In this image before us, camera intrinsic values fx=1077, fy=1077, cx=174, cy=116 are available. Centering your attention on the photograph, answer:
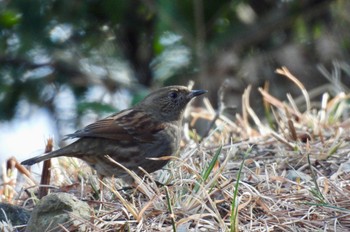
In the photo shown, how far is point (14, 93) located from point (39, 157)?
102 inches

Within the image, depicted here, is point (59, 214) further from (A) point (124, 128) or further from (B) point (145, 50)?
(B) point (145, 50)

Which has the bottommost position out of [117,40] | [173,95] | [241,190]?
[241,190]

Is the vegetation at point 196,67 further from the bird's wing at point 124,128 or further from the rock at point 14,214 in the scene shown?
the rock at point 14,214

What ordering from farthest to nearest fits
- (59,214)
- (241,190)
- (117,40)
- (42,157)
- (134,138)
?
(117,40)
(134,138)
(42,157)
(241,190)
(59,214)

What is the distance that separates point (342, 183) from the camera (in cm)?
562

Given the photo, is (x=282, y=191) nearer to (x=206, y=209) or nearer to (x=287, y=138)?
(x=206, y=209)

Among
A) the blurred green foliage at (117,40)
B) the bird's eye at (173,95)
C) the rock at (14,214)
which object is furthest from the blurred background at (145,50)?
the rock at (14,214)

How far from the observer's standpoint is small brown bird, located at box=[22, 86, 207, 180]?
652cm

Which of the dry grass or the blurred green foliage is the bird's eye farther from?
the blurred green foliage

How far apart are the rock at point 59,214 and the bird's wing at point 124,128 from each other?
144 centimetres

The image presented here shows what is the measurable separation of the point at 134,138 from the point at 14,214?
4.82ft

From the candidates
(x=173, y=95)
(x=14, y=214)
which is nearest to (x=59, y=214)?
(x=14, y=214)

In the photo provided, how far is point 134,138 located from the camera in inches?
268

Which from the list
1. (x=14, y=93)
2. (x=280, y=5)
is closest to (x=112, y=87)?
(x=14, y=93)
